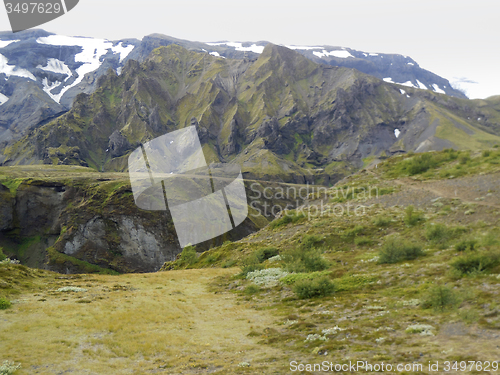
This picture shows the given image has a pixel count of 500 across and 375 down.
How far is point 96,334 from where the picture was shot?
58.7 ft

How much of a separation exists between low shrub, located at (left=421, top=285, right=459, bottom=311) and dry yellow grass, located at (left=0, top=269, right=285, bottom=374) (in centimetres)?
766

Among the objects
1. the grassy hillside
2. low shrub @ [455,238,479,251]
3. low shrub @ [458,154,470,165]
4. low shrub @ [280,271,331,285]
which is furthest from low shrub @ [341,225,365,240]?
low shrub @ [458,154,470,165]

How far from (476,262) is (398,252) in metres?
6.30

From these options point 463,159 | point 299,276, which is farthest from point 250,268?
point 463,159

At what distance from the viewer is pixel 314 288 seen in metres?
21.5

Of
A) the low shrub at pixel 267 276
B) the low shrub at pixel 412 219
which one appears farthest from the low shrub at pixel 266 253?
the low shrub at pixel 412 219

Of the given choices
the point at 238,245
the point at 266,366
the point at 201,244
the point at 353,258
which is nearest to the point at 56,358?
the point at 266,366

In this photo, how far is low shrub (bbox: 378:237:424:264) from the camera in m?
23.0

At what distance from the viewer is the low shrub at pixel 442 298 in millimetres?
14062

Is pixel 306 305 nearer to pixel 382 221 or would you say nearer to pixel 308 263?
pixel 308 263

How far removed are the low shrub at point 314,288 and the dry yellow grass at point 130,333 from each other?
10.6ft

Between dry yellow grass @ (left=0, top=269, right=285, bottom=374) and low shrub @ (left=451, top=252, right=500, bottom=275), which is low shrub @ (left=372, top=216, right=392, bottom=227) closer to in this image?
low shrub @ (left=451, top=252, right=500, bottom=275)

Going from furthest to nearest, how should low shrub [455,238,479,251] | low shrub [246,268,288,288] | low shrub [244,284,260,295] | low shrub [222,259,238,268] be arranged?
1. low shrub [222,259,238,268]
2. low shrub [246,268,288,288]
3. low shrub [244,284,260,295]
4. low shrub [455,238,479,251]

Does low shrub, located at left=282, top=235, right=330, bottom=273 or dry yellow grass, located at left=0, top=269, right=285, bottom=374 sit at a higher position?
dry yellow grass, located at left=0, top=269, right=285, bottom=374
